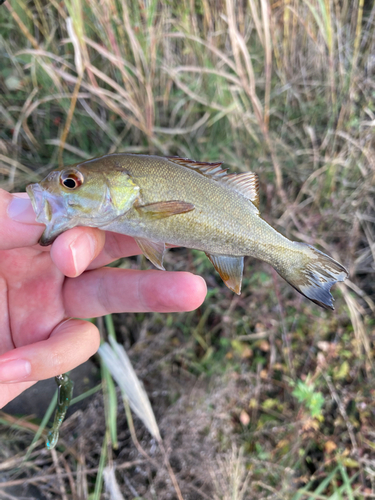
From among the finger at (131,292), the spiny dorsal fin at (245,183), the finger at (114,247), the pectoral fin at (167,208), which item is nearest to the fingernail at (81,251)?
the pectoral fin at (167,208)

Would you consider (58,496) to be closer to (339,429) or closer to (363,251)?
(339,429)

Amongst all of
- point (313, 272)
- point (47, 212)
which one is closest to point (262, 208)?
point (313, 272)

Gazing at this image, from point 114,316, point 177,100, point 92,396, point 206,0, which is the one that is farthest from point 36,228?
point 206,0

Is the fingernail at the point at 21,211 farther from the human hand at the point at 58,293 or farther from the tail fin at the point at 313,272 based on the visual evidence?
the tail fin at the point at 313,272

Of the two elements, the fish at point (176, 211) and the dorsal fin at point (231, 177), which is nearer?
the fish at point (176, 211)

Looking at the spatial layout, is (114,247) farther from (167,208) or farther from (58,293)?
(167,208)

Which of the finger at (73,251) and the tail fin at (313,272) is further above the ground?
the finger at (73,251)

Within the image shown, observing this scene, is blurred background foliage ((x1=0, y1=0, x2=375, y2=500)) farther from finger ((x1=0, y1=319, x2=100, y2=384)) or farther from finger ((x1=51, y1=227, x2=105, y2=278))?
finger ((x1=51, y1=227, x2=105, y2=278))
